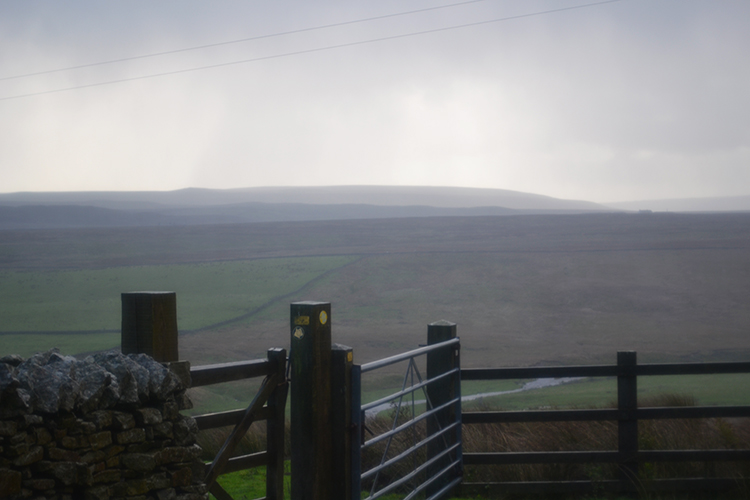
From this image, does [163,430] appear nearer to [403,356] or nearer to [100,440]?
[100,440]

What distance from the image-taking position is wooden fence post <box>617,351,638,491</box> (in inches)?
235

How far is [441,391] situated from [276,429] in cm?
200

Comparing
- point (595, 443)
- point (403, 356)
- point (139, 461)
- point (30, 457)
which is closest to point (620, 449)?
point (595, 443)

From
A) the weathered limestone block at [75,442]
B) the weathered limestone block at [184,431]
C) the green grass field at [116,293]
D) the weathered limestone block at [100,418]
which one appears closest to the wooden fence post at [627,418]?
the weathered limestone block at [184,431]

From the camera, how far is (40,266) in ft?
281

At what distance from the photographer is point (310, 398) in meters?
3.96

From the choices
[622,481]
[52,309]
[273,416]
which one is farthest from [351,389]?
[52,309]

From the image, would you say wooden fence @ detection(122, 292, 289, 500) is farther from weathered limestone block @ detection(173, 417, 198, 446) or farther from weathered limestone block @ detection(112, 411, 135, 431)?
weathered limestone block @ detection(112, 411, 135, 431)

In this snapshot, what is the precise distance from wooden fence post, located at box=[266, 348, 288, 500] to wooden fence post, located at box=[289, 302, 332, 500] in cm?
9

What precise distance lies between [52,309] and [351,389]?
6688cm

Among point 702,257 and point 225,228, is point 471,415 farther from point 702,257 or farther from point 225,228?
point 225,228

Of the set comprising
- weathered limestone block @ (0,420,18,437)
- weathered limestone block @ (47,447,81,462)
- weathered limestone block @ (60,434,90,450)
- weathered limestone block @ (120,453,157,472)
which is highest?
weathered limestone block @ (0,420,18,437)

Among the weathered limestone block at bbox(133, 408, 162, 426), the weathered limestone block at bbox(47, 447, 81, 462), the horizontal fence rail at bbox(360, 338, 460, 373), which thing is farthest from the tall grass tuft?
the weathered limestone block at bbox(47, 447, 81, 462)

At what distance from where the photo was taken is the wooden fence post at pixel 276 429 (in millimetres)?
4047
